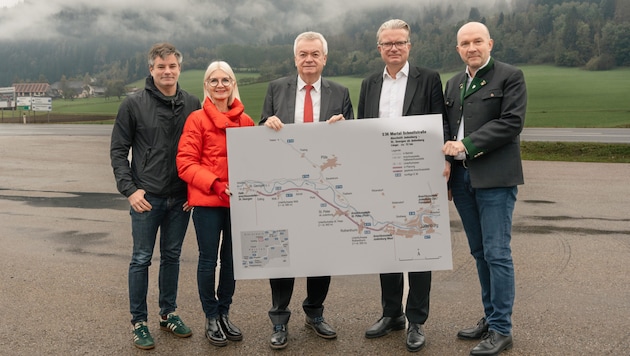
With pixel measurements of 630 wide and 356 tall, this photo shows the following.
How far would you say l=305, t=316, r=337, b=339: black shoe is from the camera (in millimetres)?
4387

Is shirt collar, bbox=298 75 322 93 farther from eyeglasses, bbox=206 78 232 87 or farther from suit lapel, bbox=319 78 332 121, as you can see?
eyeglasses, bbox=206 78 232 87

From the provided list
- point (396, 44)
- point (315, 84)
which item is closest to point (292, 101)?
point (315, 84)

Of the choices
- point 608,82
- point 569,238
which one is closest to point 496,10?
point 608,82

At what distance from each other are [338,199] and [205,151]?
1078 mm

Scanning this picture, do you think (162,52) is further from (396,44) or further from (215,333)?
(215,333)

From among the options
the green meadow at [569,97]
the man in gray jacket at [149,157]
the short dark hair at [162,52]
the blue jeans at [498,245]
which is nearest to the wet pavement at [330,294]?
the blue jeans at [498,245]

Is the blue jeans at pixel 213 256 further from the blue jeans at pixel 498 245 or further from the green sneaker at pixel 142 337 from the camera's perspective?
the blue jeans at pixel 498 245

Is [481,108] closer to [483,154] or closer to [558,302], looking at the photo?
[483,154]

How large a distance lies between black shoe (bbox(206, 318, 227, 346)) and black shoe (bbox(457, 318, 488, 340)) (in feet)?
6.08

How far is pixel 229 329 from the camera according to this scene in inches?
173

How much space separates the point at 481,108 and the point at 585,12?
488 feet

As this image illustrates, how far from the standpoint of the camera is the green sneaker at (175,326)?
14.6 feet

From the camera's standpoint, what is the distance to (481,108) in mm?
4070

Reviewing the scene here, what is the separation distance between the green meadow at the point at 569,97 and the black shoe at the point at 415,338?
42.7 meters
